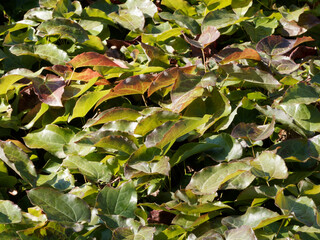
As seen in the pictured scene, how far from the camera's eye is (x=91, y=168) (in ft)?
4.58

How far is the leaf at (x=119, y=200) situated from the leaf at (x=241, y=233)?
10.5 inches

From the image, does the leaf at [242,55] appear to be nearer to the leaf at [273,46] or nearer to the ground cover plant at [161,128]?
the ground cover plant at [161,128]

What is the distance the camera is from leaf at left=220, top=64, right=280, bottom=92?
148cm

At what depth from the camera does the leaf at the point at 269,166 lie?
123cm

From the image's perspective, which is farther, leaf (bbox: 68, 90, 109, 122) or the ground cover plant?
leaf (bbox: 68, 90, 109, 122)

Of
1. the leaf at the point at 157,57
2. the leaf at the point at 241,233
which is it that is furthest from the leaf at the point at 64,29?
the leaf at the point at 241,233

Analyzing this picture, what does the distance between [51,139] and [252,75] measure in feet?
2.28

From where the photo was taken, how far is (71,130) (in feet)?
5.11

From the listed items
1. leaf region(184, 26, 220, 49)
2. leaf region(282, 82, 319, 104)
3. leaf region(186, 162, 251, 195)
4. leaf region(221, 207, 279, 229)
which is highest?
leaf region(184, 26, 220, 49)

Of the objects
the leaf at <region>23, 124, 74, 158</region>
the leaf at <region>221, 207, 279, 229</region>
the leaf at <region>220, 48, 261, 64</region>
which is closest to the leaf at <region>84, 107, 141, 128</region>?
the leaf at <region>23, 124, 74, 158</region>

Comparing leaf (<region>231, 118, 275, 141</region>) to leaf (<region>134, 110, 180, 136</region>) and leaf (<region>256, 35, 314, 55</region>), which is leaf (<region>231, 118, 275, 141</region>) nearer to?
leaf (<region>134, 110, 180, 136</region>)

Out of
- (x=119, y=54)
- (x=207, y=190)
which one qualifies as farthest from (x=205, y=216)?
(x=119, y=54)

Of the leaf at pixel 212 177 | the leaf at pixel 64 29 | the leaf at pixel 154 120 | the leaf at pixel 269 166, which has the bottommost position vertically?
the leaf at pixel 212 177

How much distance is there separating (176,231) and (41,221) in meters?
0.37
